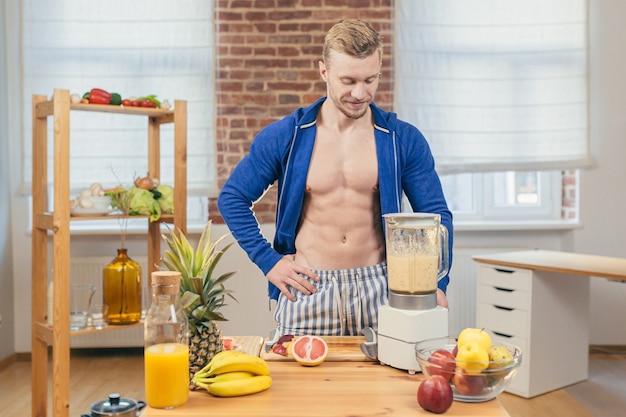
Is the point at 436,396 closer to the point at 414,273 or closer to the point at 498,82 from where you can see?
the point at 414,273

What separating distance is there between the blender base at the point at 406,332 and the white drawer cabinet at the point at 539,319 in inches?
88.7

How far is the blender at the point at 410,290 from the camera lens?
5.29ft

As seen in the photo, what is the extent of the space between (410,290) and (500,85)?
3300 mm

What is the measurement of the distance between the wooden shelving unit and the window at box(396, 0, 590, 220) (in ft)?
5.33

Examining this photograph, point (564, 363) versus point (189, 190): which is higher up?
point (189, 190)

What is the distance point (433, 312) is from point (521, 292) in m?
2.31

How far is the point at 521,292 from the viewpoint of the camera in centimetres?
378

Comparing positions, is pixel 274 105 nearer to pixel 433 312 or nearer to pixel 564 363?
pixel 564 363

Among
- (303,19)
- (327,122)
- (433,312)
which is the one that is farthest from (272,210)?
(433,312)

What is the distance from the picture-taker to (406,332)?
161cm

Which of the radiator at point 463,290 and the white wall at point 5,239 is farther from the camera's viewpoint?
the radiator at point 463,290

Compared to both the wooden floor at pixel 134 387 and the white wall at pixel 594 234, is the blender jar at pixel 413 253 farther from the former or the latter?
the white wall at pixel 594 234

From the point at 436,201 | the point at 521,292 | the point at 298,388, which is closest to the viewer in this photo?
the point at 298,388

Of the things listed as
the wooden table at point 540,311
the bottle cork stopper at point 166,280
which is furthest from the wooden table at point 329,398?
the wooden table at point 540,311
